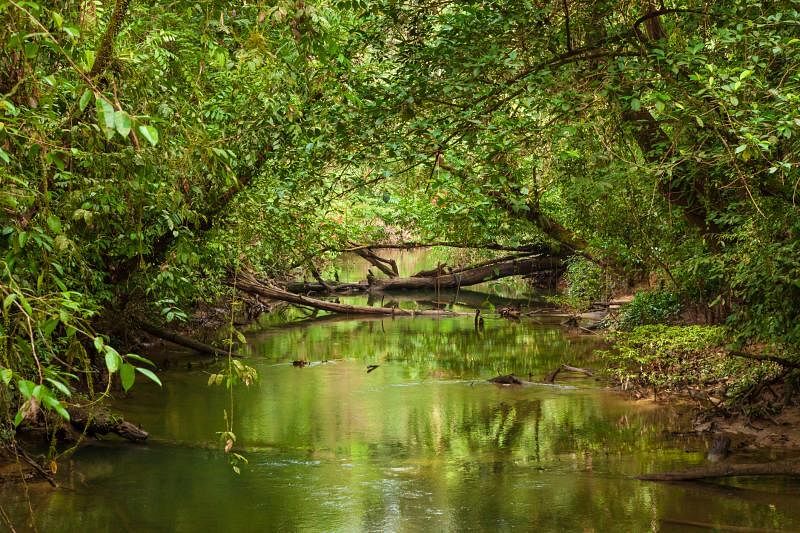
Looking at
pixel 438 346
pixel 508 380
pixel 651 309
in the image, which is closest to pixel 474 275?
pixel 438 346

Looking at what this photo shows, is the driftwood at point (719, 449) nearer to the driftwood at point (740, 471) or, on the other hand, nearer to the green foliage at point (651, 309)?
the driftwood at point (740, 471)

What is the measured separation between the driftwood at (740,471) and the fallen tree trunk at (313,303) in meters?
11.5

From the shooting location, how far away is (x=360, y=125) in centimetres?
781

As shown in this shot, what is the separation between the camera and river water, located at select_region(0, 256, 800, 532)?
24.0ft

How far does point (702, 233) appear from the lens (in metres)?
10.3

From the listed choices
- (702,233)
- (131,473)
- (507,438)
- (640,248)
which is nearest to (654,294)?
(640,248)

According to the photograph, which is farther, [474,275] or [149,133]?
[474,275]

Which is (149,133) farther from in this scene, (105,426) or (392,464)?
(105,426)

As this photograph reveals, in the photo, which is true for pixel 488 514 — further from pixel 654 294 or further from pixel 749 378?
pixel 654 294

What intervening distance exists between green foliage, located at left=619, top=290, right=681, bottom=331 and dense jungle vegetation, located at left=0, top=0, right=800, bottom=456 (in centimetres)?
269

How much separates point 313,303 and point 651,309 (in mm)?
8571

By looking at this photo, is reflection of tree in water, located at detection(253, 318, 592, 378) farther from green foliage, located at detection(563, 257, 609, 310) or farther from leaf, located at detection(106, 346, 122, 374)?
leaf, located at detection(106, 346, 122, 374)

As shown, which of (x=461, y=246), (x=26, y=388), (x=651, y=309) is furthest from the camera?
(x=461, y=246)

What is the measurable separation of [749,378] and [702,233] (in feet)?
6.04
